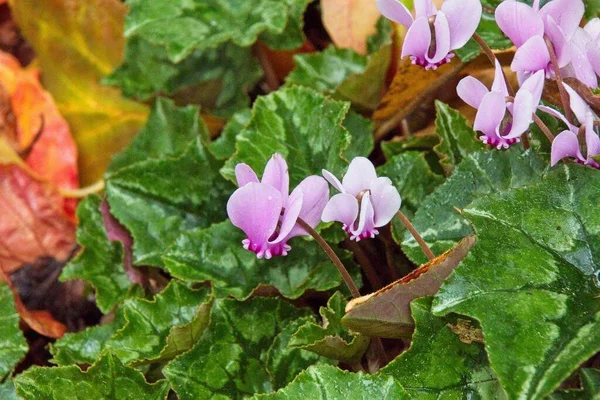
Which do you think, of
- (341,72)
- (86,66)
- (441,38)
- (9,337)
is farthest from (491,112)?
(86,66)

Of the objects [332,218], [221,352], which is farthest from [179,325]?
[332,218]

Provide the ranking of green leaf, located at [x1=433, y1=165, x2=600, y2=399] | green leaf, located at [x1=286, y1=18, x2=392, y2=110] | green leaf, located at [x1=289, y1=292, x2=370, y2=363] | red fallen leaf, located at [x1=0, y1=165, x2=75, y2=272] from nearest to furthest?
green leaf, located at [x1=433, y1=165, x2=600, y2=399] < green leaf, located at [x1=289, y1=292, x2=370, y2=363] < green leaf, located at [x1=286, y1=18, x2=392, y2=110] < red fallen leaf, located at [x1=0, y1=165, x2=75, y2=272]

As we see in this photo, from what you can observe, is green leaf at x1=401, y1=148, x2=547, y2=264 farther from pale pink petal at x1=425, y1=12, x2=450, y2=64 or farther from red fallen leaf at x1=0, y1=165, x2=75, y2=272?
red fallen leaf at x1=0, y1=165, x2=75, y2=272

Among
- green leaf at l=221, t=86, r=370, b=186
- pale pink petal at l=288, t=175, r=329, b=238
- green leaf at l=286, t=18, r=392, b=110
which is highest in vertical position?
pale pink petal at l=288, t=175, r=329, b=238

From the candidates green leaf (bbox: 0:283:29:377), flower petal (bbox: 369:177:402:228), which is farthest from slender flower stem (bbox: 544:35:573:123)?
green leaf (bbox: 0:283:29:377)

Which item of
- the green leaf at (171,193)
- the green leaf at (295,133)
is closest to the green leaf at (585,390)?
the green leaf at (295,133)

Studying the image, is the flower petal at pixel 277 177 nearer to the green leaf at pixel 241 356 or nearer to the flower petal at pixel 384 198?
the flower petal at pixel 384 198
